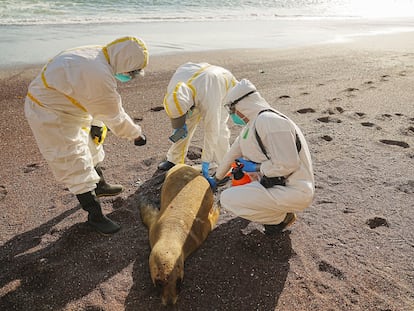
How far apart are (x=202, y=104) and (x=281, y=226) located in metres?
1.68

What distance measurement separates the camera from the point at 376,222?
4.02 m

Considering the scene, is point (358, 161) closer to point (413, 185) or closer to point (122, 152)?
point (413, 185)

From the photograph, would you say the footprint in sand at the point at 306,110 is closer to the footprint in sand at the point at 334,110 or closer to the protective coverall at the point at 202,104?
the footprint in sand at the point at 334,110

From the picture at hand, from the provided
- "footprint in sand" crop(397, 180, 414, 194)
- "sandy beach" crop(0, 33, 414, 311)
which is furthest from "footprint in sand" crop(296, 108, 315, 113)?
"footprint in sand" crop(397, 180, 414, 194)

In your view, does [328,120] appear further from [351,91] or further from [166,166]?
[166,166]

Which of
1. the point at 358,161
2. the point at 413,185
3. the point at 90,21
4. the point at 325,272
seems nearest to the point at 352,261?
the point at 325,272

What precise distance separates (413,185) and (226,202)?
2404 millimetres

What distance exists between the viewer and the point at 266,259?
11.7 feet

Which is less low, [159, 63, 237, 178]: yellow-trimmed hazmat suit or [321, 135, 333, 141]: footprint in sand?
[159, 63, 237, 178]: yellow-trimmed hazmat suit

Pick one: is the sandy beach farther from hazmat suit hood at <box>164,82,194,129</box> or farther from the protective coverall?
hazmat suit hood at <box>164,82,194,129</box>

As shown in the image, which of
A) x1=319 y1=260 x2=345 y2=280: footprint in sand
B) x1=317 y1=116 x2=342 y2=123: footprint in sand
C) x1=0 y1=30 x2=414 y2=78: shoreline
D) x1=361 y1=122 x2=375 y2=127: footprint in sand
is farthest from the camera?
x1=0 y1=30 x2=414 y2=78: shoreline

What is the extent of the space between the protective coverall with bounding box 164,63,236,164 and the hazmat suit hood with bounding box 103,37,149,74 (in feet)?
2.45

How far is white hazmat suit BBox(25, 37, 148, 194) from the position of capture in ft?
11.1

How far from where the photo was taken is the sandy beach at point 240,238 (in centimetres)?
319
